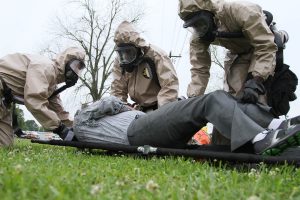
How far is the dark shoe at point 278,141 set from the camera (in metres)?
3.16

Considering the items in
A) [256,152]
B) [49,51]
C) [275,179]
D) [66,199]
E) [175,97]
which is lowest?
[49,51]

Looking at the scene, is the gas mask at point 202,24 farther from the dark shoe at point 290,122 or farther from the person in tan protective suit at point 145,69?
the dark shoe at point 290,122

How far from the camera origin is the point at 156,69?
691cm

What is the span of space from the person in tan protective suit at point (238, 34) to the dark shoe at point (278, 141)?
1.30 metres

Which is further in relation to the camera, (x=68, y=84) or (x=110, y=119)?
(x=68, y=84)

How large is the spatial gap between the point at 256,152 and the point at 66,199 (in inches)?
90.3

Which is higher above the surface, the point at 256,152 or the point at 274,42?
the point at 274,42

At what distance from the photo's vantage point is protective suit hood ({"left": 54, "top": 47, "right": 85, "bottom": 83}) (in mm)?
6758

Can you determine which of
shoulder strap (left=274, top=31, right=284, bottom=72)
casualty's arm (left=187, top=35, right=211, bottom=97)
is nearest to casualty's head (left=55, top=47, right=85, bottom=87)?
casualty's arm (left=187, top=35, right=211, bottom=97)

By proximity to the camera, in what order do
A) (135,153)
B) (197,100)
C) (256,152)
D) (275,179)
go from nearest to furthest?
1. (275,179)
2. (256,152)
3. (197,100)
4. (135,153)

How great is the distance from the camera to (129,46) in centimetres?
678

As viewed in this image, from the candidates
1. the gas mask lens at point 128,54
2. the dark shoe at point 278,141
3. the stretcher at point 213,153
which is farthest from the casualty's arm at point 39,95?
the dark shoe at point 278,141

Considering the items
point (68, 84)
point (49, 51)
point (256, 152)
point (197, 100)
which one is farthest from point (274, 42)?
point (49, 51)

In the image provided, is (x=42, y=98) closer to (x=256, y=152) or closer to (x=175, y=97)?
(x=175, y=97)
